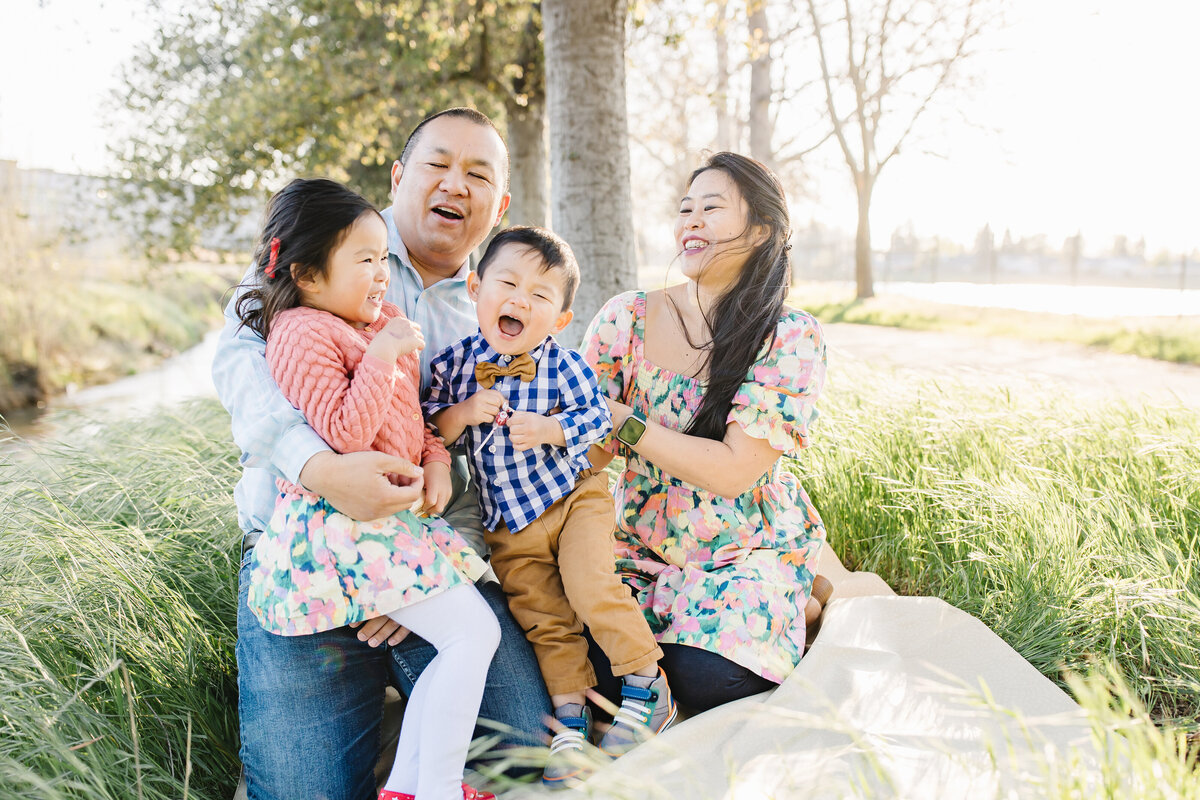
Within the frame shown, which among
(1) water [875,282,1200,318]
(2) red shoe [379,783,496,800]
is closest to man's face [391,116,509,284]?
(2) red shoe [379,783,496,800]

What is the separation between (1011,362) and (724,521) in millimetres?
8086

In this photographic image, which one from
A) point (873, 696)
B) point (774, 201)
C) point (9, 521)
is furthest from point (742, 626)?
point (9, 521)

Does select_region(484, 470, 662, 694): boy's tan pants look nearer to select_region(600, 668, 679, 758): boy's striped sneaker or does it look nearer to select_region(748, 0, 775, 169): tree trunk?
select_region(600, 668, 679, 758): boy's striped sneaker

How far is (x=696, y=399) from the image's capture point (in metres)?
2.45

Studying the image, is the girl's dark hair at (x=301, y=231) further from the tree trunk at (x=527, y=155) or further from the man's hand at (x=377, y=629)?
the tree trunk at (x=527, y=155)

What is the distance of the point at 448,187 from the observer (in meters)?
2.45

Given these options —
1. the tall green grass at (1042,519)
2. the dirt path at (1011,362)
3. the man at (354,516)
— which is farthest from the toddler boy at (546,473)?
the dirt path at (1011,362)

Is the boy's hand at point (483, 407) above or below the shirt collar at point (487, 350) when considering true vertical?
below

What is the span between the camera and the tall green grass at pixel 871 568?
164 centimetres

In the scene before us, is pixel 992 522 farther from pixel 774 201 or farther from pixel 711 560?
pixel 774 201

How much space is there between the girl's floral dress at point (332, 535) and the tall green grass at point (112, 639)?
1.11 ft

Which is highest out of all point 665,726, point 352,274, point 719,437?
point 352,274

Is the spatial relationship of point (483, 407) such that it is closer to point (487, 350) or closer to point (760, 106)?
point (487, 350)

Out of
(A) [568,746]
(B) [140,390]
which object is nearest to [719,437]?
(A) [568,746]
